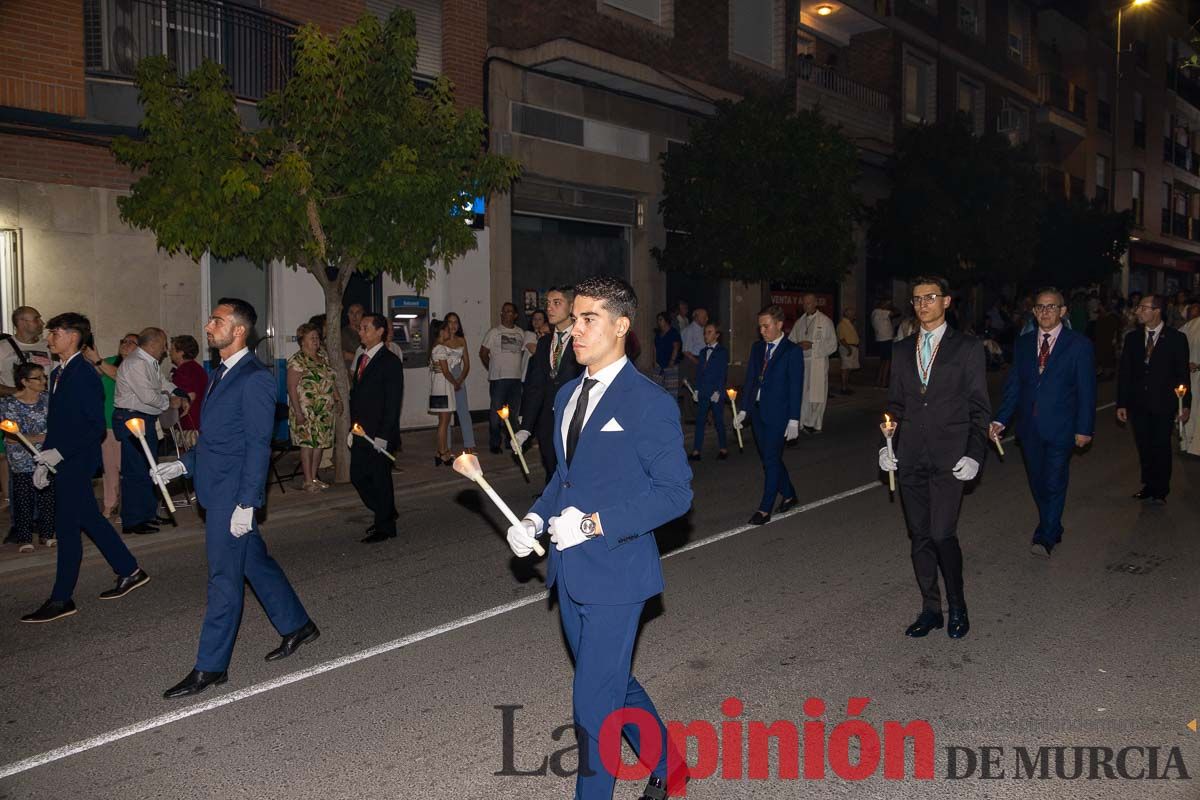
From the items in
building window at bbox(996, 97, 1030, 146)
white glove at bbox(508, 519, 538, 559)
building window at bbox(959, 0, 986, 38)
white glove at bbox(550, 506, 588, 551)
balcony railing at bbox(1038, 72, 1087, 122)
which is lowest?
white glove at bbox(508, 519, 538, 559)

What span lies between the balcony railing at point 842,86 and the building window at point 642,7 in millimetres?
5974

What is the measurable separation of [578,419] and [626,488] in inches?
12.2

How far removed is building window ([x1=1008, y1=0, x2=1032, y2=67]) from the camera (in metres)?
35.6

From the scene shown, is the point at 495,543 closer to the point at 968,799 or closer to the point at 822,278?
the point at 968,799

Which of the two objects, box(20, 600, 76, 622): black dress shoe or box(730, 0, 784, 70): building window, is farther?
box(730, 0, 784, 70): building window

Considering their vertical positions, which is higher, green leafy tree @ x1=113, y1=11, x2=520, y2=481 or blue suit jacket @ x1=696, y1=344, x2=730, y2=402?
green leafy tree @ x1=113, y1=11, x2=520, y2=481

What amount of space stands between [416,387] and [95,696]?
11588 mm

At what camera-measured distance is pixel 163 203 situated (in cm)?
1117

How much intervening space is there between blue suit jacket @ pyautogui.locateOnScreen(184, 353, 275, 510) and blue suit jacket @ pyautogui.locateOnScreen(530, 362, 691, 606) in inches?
89.9

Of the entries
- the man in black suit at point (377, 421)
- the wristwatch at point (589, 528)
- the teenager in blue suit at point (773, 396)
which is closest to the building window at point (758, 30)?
the teenager in blue suit at point (773, 396)

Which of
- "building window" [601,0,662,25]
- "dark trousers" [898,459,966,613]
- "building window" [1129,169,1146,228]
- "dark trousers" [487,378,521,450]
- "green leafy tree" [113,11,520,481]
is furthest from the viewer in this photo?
"building window" [1129,169,1146,228]

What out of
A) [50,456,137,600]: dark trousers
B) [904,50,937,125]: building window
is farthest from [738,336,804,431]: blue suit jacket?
[904,50,937,125]: building window

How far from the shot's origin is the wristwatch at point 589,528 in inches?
135

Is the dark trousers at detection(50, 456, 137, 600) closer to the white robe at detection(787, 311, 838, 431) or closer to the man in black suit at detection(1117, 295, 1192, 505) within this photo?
the man in black suit at detection(1117, 295, 1192, 505)
